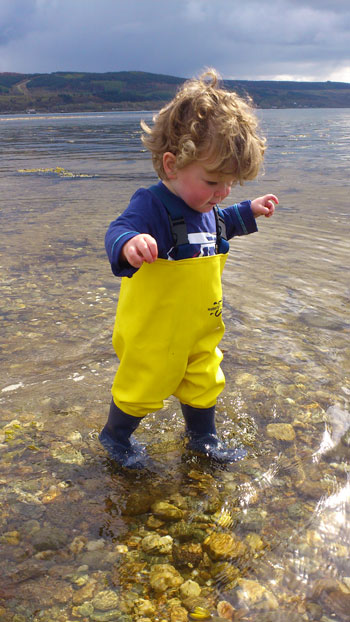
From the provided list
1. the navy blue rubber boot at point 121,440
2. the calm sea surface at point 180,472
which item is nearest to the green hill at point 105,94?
the calm sea surface at point 180,472

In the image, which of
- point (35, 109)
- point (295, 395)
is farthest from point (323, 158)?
point (35, 109)

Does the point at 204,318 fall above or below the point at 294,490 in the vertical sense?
above

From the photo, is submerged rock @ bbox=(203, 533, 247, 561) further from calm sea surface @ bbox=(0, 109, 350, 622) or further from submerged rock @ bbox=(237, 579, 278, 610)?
submerged rock @ bbox=(237, 579, 278, 610)

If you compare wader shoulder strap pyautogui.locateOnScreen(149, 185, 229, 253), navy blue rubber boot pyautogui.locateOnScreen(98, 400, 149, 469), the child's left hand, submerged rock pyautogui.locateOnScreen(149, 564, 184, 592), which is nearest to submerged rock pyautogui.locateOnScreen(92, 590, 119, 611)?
submerged rock pyautogui.locateOnScreen(149, 564, 184, 592)

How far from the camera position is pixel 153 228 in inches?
95.0

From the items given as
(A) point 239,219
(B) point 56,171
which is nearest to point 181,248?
(A) point 239,219

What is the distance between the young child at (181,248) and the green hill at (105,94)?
101 metres

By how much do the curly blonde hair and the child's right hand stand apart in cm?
50

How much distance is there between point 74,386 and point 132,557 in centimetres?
161

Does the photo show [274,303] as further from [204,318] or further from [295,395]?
[204,318]

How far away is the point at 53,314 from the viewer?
187 inches

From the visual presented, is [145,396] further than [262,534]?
Yes

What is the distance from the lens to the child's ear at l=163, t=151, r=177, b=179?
241 centimetres

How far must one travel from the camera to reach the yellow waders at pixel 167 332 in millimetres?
2410
